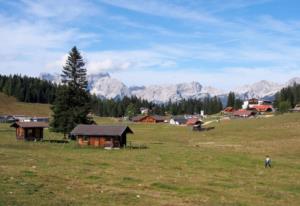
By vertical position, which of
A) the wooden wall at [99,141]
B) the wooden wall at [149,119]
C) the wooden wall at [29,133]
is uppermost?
the wooden wall at [149,119]

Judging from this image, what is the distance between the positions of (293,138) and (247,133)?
58.2 ft

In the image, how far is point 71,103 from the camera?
88625 millimetres

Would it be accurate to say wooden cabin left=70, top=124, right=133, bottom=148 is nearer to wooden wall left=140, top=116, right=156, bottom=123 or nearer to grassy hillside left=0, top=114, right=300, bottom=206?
grassy hillside left=0, top=114, right=300, bottom=206

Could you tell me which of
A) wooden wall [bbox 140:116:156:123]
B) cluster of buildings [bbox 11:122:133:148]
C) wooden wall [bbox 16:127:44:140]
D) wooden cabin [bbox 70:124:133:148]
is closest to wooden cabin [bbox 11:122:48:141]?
wooden wall [bbox 16:127:44:140]

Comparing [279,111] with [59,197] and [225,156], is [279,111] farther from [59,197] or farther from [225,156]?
[59,197]

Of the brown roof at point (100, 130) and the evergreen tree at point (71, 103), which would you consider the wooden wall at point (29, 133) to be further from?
the brown roof at point (100, 130)

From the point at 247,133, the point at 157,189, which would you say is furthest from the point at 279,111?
the point at 157,189

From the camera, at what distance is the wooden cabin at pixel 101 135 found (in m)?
74.9

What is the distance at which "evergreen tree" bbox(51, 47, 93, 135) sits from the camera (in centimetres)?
8644

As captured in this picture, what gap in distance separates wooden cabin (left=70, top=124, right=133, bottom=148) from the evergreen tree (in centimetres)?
1019

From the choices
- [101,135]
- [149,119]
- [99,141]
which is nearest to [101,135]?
[101,135]

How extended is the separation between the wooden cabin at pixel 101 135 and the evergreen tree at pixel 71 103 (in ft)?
33.4

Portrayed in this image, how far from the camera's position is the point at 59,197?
2358 cm

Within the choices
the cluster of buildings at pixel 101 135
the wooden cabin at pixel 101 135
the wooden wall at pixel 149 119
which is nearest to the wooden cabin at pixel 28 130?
the cluster of buildings at pixel 101 135
